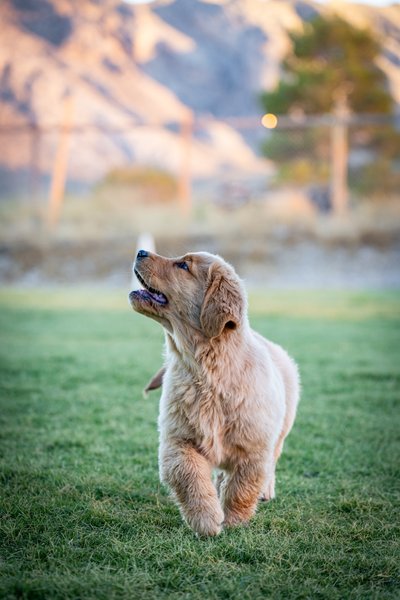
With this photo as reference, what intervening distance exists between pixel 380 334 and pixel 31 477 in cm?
720

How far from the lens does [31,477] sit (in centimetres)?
406

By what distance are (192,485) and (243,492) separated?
26 cm

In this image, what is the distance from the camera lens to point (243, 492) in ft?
11.5

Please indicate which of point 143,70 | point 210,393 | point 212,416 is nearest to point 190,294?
point 210,393

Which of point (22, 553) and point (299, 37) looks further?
point (299, 37)

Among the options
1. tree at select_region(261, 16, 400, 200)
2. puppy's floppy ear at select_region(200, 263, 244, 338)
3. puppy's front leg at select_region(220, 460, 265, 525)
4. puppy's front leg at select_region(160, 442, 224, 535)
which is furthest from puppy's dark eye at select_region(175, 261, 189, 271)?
tree at select_region(261, 16, 400, 200)

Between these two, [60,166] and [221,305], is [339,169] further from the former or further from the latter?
[221,305]

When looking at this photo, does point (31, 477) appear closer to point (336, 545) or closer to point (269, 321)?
point (336, 545)

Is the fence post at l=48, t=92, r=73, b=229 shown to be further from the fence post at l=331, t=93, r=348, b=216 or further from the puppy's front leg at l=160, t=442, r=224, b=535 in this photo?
the puppy's front leg at l=160, t=442, r=224, b=535

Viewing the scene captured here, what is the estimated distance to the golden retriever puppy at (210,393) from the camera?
3.46 meters

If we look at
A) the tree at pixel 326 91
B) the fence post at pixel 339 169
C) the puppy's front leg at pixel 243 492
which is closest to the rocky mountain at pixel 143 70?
the tree at pixel 326 91

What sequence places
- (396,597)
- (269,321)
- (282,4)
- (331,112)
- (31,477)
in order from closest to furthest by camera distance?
(396,597) → (31,477) → (269,321) → (331,112) → (282,4)

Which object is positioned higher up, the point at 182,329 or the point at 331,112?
the point at 331,112

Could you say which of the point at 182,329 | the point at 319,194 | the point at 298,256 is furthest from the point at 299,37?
the point at 182,329
